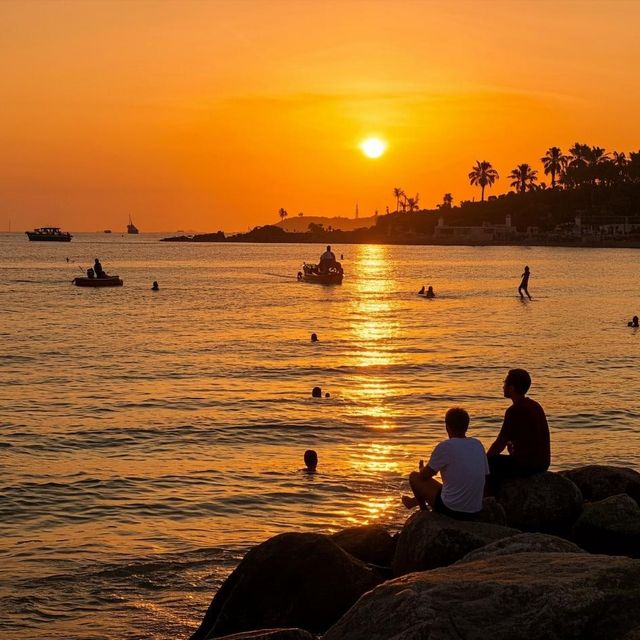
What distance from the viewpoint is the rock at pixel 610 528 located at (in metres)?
11.2

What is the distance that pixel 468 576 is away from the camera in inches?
277

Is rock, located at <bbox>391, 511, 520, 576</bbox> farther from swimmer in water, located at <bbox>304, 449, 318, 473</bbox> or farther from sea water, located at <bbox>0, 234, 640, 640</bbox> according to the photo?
swimmer in water, located at <bbox>304, 449, 318, 473</bbox>

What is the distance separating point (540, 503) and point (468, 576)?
4907mm

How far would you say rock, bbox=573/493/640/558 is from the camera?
11219 millimetres

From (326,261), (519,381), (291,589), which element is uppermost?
(326,261)

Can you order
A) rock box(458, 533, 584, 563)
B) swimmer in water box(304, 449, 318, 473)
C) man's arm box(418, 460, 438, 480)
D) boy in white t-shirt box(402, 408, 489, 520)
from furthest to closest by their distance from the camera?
1. swimmer in water box(304, 449, 318, 473)
2. man's arm box(418, 460, 438, 480)
3. boy in white t-shirt box(402, 408, 489, 520)
4. rock box(458, 533, 584, 563)

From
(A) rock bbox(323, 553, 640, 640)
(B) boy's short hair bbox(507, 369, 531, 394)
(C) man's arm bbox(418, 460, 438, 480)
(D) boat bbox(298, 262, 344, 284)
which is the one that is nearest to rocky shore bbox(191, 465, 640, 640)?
(A) rock bbox(323, 553, 640, 640)

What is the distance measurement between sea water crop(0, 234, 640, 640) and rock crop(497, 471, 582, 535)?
2.79m

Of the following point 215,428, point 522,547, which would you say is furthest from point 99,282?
point 522,547

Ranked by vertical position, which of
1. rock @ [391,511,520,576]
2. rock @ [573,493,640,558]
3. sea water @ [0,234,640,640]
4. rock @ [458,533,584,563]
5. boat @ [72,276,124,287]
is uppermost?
boat @ [72,276,124,287]

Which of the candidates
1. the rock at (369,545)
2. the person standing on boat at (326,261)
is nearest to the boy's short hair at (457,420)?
the rock at (369,545)

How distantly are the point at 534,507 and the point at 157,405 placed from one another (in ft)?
48.1

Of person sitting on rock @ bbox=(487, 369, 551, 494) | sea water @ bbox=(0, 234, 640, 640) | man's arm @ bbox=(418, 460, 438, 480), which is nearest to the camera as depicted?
man's arm @ bbox=(418, 460, 438, 480)

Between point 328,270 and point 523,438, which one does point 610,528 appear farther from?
point 328,270
